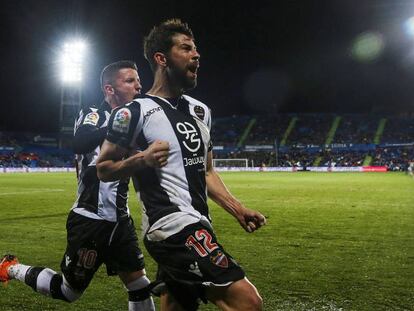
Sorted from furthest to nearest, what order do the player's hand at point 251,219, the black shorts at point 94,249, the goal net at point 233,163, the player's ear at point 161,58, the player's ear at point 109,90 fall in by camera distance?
1. the goal net at point 233,163
2. the player's ear at point 109,90
3. the black shorts at point 94,249
4. the player's hand at point 251,219
5. the player's ear at point 161,58

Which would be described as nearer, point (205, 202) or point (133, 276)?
point (205, 202)

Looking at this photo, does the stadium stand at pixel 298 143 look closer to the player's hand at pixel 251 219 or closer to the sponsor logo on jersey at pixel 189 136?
the player's hand at pixel 251 219

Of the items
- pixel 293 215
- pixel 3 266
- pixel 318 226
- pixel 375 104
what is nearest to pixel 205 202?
pixel 3 266

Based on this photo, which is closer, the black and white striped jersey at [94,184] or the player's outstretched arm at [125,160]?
the player's outstretched arm at [125,160]

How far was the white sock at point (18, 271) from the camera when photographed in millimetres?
4574

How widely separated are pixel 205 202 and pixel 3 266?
254cm

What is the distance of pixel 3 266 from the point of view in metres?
4.73

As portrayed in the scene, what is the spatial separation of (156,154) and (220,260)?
70 centimetres

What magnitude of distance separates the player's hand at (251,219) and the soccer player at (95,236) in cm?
122


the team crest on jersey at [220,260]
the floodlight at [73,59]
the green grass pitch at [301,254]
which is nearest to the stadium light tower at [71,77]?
the floodlight at [73,59]

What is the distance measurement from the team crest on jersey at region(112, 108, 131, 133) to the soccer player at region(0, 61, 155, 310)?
1.09 m

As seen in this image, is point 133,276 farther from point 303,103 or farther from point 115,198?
point 303,103

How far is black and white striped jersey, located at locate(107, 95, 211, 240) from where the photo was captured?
2998 mm

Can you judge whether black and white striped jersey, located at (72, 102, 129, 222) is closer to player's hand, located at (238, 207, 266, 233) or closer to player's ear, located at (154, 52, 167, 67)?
player's ear, located at (154, 52, 167, 67)
